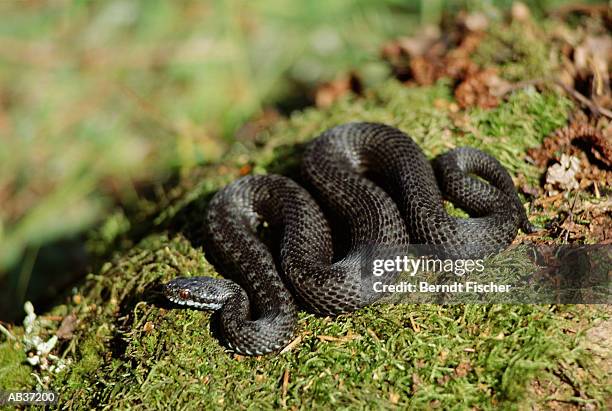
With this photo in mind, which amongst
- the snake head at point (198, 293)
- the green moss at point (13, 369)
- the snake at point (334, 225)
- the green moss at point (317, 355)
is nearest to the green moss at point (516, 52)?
the green moss at point (317, 355)

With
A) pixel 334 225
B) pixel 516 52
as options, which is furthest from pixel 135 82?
pixel 516 52

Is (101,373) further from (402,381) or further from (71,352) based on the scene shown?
(402,381)

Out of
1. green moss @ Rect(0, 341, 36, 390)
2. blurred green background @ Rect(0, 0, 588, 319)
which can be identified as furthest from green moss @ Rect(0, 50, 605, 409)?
blurred green background @ Rect(0, 0, 588, 319)

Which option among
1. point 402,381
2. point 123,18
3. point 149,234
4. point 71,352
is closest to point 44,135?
point 123,18

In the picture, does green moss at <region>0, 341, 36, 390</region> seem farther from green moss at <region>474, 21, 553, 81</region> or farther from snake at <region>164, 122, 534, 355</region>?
→ green moss at <region>474, 21, 553, 81</region>

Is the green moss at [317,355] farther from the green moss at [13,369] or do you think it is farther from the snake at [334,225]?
the snake at [334,225]

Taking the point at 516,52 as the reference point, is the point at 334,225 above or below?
below

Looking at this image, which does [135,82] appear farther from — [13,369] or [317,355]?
[317,355]
